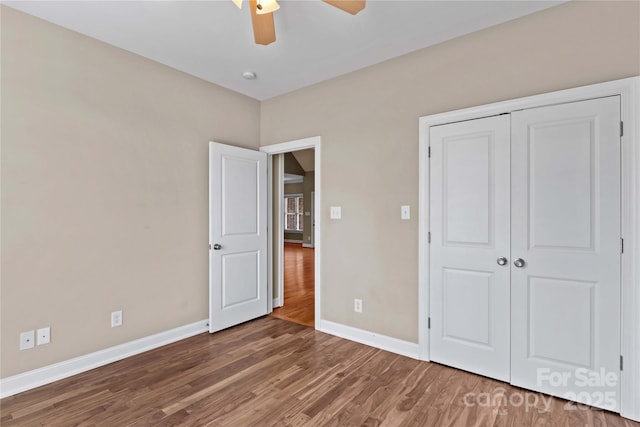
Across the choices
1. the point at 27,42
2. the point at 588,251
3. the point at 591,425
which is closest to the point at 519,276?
the point at 588,251

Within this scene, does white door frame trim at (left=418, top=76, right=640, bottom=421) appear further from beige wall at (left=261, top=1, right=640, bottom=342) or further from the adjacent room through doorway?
the adjacent room through doorway

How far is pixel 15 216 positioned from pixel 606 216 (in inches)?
161

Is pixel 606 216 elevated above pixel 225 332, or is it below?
above

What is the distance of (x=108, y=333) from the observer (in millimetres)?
2686

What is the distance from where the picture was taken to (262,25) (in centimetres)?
209

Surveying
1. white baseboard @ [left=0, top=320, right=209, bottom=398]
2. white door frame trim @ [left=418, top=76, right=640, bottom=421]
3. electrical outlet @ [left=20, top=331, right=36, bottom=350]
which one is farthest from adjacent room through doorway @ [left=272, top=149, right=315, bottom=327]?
white door frame trim @ [left=418, top=76, right=640, bottom=421]

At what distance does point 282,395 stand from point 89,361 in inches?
67.1

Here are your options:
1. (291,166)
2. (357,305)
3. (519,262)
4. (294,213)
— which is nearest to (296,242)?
(294,213)

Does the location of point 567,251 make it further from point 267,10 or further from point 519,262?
point 267,10

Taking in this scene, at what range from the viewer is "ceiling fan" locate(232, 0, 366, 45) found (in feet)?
6.03

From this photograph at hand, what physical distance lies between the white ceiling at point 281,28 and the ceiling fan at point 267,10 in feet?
0.75

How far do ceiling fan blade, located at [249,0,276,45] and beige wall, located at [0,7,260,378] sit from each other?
145 centimetres

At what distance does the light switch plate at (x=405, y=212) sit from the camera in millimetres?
2819

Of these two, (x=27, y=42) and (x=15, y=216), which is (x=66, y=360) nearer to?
(x=15, y=216)
